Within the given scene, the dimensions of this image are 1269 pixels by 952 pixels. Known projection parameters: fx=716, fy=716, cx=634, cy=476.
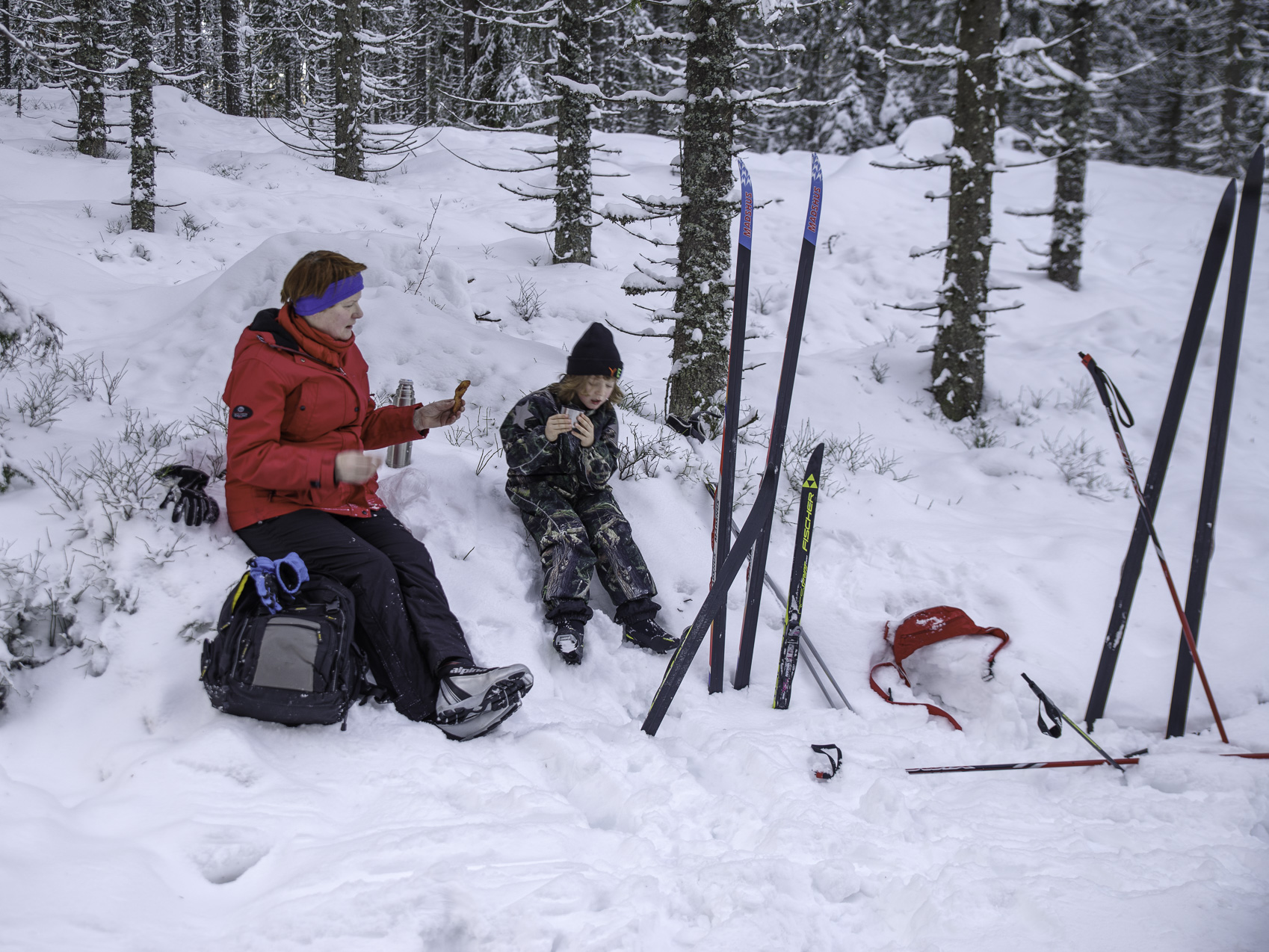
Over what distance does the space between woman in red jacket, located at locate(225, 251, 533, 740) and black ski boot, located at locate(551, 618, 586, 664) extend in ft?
1.84

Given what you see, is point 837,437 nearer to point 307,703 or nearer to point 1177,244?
point 307,703

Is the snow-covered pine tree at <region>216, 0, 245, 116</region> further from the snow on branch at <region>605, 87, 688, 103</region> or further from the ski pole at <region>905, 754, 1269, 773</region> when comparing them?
the ski pole at <region>905, 754, 1269, 773</region>

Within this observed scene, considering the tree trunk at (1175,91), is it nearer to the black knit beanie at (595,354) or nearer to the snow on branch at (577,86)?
the snow on branch at (577,86)

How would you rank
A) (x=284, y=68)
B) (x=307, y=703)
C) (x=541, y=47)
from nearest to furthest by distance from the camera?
(x=307, y=703)
(x=541, y=47)
(x=284, y=68)

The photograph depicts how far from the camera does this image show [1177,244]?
1411 centimetres

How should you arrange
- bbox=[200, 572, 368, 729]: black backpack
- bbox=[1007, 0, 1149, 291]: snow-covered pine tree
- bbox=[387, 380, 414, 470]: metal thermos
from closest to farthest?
bbox=[200, 572, 368, 729]: black backpack → bbox=[387, 380, 414, 470]: metal thermos → bbox=[1007, 0, 1149, 291]: snow-covered pine tree

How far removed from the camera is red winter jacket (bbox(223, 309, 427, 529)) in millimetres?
2752

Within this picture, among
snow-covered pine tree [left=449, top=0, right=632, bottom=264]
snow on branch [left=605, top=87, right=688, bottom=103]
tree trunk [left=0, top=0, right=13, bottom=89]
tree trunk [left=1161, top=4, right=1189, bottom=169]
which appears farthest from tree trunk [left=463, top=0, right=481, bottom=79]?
tree trunk [left=1161, top=4, right=1189, bottom=169]

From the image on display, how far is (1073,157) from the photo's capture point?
10547 mm

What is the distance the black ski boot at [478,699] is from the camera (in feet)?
8.93

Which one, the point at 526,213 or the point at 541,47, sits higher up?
the point at 541,47

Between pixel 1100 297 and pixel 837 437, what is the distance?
293 inches

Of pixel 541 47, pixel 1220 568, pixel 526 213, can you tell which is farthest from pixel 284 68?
pixel 1220 568

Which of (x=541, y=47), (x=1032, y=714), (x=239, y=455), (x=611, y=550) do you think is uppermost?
(x=541, y=47)
